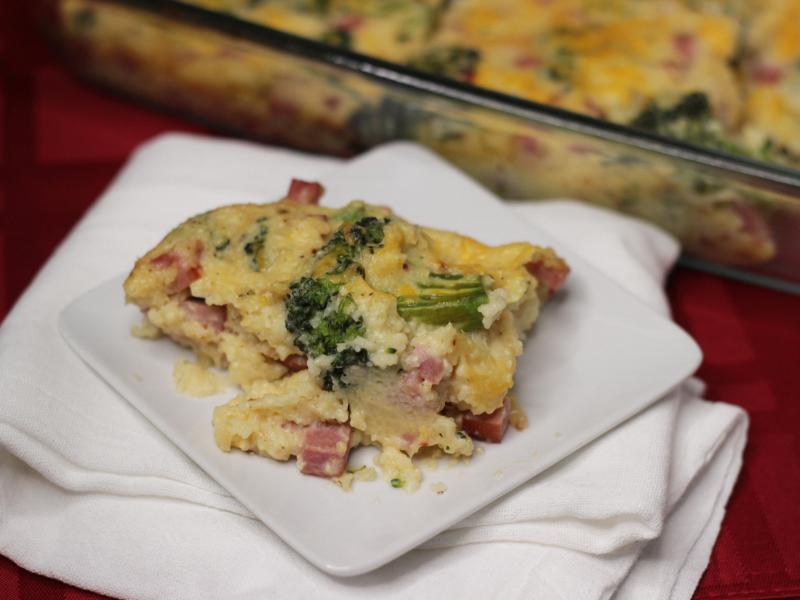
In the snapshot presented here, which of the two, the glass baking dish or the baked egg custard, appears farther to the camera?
the glass baking dish

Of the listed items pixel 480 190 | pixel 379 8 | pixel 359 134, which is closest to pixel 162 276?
pixel 480 190

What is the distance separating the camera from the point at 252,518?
2.38m

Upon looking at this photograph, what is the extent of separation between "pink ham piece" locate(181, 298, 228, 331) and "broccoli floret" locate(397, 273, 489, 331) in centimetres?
46

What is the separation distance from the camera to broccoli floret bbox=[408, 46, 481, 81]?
379cm

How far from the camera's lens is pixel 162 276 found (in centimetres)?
253

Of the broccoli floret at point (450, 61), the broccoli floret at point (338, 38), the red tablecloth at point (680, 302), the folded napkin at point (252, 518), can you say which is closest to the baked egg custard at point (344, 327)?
the folded napkin at point (252, 518)

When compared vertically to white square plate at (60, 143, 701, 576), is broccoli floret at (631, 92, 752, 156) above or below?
above

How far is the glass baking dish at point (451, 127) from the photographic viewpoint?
327cm

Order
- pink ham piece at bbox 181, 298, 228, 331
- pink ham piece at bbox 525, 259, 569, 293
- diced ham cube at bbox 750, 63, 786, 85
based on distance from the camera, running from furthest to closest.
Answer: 1. diced ham cube at bbox 750, 63, 786, 85
2. pink ham piece at bbox 525, 259, 569, 293
3. pink ham piece at bbox 181, 298, 228, 331

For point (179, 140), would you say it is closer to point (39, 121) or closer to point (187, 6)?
point (187, 6)

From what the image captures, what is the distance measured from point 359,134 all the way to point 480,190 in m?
0.77

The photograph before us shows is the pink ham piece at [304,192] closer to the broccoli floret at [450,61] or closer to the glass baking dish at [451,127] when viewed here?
the glass baking dish at [451,127]

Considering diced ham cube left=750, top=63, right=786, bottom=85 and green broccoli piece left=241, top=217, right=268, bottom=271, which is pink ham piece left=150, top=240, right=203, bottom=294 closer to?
green broccoli piece left=241, top=217, right=268, bottom=271

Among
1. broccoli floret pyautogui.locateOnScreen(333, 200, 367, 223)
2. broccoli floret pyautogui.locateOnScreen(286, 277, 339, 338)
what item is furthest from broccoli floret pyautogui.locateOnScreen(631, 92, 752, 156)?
broccoli floret pyautogui.locateOnScreen(286, 277, 339, 338)
